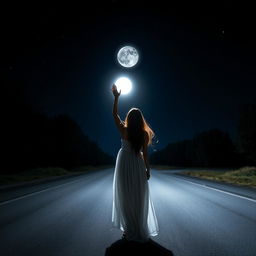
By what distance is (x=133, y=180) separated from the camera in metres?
4.53

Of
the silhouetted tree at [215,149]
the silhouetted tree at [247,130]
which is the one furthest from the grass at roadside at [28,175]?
the silhouetted tree at [215,149]

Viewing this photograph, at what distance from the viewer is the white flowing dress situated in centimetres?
429

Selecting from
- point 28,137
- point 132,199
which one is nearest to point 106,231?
point 132,199

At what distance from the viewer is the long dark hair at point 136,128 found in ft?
14.7

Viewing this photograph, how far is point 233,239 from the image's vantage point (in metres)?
4.40

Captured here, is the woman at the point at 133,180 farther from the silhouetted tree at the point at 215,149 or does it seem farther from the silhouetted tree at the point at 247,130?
the silhouetted tree at the point at 215,149

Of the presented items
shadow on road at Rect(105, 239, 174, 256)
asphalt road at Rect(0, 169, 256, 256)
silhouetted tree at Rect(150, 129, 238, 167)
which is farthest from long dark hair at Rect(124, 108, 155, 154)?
silhouetted tree at Rect(150, 129, 238, 167)

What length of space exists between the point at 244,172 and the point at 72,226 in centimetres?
2705

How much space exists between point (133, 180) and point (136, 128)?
89cm

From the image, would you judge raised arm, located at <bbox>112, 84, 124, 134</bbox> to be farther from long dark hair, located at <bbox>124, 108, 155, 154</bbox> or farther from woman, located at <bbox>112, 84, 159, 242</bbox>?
long dark hair, located at <bbox>124, 108, 155, 154</bbox>

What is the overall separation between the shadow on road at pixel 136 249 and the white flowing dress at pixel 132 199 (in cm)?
16

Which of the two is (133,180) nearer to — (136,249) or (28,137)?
(136,249)

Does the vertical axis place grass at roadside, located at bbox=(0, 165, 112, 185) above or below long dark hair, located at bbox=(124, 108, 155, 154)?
above

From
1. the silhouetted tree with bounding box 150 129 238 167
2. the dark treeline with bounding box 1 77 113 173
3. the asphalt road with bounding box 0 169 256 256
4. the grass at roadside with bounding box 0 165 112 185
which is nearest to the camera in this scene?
the asphalt road with bounding box 0 169 256 256
